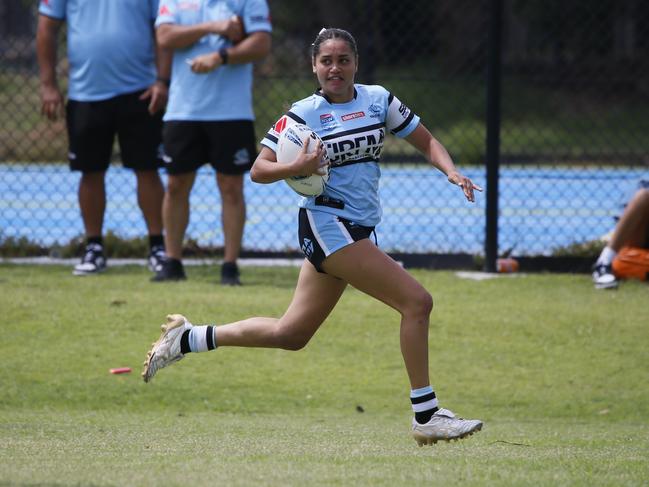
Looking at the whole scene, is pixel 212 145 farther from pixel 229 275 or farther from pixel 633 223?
pixel 633 223

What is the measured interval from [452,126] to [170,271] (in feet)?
36.3

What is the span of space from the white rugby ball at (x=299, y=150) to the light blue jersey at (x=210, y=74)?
3.63 m

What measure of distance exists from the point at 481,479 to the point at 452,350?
3611 mm

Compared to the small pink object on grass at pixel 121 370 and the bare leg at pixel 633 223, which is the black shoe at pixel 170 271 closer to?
the small pink object on grass at pixel 121 370

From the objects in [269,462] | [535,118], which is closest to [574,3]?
[535,118]

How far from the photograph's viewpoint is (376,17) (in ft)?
38.2

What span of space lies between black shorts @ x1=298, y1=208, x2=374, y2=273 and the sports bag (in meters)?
4.57

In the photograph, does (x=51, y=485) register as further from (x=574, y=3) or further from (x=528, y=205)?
(x=574, y=3)

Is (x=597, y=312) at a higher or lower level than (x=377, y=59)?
lower

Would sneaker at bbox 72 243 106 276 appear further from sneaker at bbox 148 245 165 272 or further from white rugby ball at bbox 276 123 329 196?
white rugby ball at bbox 276 123 329 196

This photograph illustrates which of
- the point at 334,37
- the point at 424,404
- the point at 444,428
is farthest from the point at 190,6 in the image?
the point at 444,428

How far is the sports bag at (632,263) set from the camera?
9492 millimetres

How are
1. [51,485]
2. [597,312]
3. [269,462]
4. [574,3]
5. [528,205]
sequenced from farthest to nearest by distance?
[574,3], [528,205], [597,312], [269,462], [51,485]

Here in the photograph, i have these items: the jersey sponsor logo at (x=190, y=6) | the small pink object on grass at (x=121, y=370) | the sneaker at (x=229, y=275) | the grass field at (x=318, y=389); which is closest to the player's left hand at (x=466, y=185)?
the grass field at (x=318, y=389)
